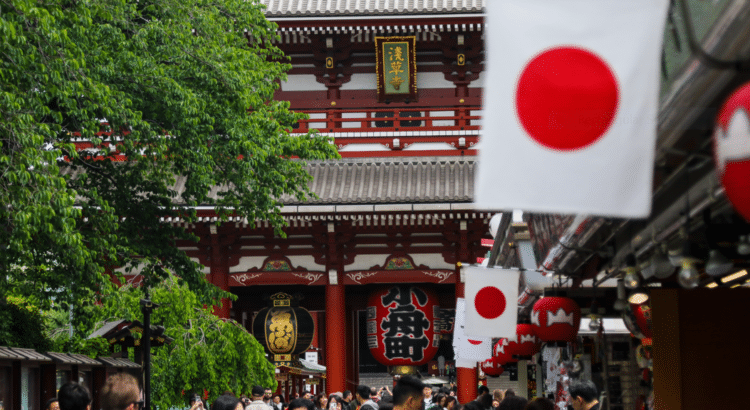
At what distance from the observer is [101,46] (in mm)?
9586

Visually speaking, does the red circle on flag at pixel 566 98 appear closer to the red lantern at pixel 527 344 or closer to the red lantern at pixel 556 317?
the red lantern at pixel 556 317

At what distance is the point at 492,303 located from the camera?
7.30 m

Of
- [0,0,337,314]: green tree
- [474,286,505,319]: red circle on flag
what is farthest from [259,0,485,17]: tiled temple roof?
[474,286,505,319]: red circle on flag

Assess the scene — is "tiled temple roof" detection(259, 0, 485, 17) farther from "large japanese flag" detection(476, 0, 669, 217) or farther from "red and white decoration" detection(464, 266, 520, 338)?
"large japanese flag" detection(476, 0, 669, 217)

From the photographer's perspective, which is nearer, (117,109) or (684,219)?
(684,219)

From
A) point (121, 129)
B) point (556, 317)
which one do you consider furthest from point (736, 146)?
point (121, 129)

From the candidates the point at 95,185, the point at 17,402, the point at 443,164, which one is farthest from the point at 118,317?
the point at 443,164

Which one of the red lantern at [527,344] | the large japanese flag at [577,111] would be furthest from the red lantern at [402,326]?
the large japanese flag at [577,111]

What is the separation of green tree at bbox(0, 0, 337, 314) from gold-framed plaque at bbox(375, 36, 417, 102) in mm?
4382

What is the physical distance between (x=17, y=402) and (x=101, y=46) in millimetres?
4070

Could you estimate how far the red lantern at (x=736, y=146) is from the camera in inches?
72.7

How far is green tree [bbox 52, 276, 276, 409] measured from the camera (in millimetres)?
12633

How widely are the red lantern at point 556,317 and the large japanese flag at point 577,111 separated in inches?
183

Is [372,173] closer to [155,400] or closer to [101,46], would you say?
[155,400]
